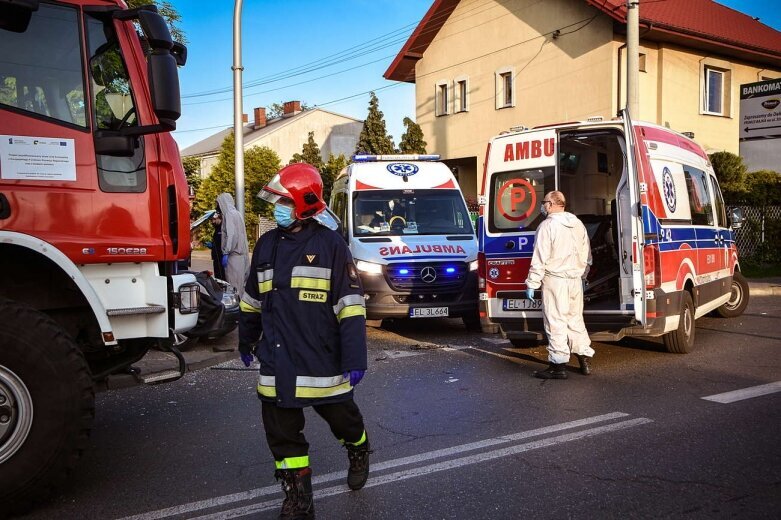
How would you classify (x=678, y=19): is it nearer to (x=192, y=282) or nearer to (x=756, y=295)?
(x=756, y=295)

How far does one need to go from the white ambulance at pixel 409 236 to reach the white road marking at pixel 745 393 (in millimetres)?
4095

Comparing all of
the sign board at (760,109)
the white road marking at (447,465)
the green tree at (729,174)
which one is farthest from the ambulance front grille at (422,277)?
the sign board at (760,109)

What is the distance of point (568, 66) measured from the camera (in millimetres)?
22219

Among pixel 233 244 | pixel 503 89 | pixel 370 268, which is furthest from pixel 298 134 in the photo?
pixel 370 268

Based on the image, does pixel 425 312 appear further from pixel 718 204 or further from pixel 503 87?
pixel 503 87

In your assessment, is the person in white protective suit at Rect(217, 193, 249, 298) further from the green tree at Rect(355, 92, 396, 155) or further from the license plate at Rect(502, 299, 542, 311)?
the green tree at Rect(355, 92, 396, 155)

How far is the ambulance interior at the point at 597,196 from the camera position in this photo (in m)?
8.27

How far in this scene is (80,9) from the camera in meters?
4.20

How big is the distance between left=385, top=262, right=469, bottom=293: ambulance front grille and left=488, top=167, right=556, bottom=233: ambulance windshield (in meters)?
1.76

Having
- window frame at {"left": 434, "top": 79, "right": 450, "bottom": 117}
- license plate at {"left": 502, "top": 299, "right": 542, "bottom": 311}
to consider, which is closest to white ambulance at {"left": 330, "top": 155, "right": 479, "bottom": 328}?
license plate at {"left": 502, "top": 299, "right": 542, "bottom": 311}

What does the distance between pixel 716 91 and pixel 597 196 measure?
676 inches

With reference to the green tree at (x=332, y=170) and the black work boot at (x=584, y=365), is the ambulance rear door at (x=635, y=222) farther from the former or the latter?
the green tree at (x=332, y=170)

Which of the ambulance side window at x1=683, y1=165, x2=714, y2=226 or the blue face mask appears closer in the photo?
the blue face mask

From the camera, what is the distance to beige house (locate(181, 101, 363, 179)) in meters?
46.1
